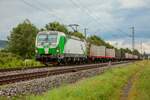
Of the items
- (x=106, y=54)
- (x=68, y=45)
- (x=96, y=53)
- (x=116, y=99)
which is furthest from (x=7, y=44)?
(x=116, y=99)

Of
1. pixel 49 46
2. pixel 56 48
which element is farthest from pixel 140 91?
pixel 49 46

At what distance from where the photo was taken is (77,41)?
48750 millimetres

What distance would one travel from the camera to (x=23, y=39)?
9306 cm

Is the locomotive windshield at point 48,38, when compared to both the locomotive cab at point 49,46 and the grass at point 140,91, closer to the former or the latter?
the locomotive cab at point 49,46

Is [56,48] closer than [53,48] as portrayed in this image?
Yes

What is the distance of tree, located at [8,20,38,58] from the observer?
8981 cm

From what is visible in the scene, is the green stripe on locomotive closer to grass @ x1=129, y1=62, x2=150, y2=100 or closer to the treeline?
grass @ x1=129, y1=62, x2=150, y2=100

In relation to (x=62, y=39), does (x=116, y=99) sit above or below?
below

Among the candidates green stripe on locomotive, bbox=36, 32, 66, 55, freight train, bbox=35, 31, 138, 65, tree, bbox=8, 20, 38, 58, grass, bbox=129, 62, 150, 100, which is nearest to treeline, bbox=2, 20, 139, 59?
tree, bbox=8, 20, 38, 58

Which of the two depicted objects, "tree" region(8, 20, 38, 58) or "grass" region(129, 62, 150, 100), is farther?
"tree" region(8, 20, 38, 58)

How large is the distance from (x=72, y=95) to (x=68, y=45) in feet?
97.2

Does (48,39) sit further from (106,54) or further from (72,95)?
(106,54)

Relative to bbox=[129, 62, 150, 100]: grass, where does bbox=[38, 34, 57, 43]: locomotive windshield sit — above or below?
above

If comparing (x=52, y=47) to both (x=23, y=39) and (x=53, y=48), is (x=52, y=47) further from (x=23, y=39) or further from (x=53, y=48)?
(x=23, y=39)
